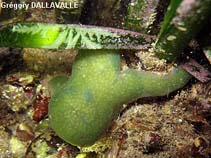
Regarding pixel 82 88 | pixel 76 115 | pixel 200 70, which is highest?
pixel 200 70

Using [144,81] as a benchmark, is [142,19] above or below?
above

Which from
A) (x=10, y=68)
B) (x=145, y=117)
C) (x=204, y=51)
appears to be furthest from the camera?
(x=10, y=68)

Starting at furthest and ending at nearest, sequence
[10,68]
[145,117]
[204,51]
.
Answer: [10,68] < [145,117] < [204,51]

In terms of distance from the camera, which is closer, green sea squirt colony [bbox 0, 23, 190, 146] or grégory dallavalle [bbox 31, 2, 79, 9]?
green sea squirt colony [bbox 0, 23, 190, 146]

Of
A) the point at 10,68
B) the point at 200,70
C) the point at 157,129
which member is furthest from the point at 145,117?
the point at 10,68

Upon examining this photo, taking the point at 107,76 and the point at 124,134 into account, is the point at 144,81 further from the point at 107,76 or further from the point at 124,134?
the point at 124,134

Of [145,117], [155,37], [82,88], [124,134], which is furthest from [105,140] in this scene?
[155,37]

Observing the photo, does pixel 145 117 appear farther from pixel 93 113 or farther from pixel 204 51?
pixel 204 51

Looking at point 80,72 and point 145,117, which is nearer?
point 80,72
